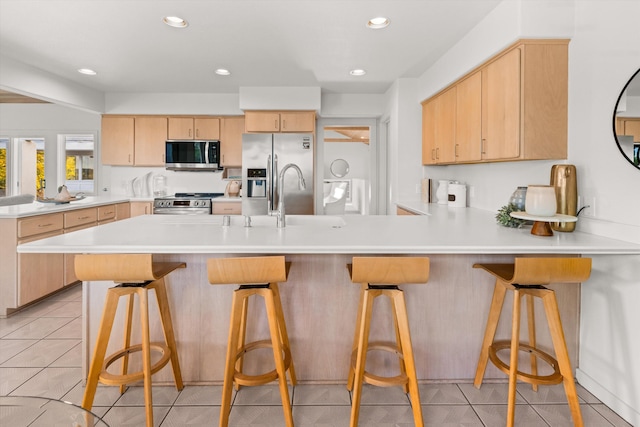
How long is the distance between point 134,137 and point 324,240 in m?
4.54

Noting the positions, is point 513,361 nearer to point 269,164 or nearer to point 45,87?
point 269,164

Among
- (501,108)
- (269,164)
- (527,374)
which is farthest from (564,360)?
(269,164)

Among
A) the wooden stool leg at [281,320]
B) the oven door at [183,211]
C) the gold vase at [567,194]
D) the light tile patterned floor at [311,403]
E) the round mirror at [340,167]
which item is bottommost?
the light tile patterned floor at [311,403]

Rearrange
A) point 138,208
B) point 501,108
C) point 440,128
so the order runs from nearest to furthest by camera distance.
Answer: point 501,108, point 440,128, point 138,208

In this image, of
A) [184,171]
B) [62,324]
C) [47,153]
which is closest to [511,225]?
[62,324]

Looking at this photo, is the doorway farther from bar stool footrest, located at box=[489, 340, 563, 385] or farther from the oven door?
bar stool footrest, located at box=[489, 340, 563, 385]

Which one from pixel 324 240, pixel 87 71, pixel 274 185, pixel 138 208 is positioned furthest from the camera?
pixel 138 208

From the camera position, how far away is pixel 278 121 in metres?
5.04

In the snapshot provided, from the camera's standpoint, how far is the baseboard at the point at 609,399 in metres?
1.84

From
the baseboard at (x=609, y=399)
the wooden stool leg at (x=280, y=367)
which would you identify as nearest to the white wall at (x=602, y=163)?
the baseboard at (x=609, y=399)

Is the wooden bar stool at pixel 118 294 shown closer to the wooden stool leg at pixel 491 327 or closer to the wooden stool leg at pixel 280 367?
the wooden stool leg at pixel 280 367

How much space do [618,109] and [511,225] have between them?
0.78 meters

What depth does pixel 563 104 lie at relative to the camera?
2.41 meters

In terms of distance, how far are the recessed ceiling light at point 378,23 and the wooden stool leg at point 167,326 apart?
90.7 inches
